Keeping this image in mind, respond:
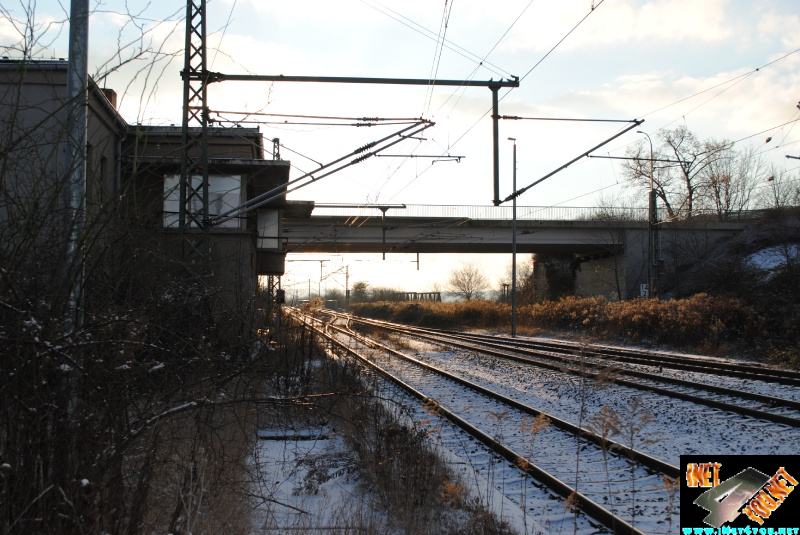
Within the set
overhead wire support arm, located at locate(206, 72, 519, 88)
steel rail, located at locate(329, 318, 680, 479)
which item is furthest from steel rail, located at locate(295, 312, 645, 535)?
overhead wire support arm, located at locate(206, 72, 519, 88)

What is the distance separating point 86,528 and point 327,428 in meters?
6.05

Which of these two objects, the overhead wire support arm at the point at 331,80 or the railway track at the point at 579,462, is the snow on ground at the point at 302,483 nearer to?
the railway track at the point at 579,462

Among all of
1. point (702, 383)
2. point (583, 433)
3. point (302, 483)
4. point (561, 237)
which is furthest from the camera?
point (561, 237)

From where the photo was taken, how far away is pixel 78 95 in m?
4.40

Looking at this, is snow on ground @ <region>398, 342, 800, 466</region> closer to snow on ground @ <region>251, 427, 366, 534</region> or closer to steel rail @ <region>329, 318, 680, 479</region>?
steel rail @ <region>329, 318, 680, 479</region>

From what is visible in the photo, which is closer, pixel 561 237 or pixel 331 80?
pixel 331 80

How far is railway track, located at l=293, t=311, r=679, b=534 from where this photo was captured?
606 cm

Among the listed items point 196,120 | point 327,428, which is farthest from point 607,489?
point 196,120

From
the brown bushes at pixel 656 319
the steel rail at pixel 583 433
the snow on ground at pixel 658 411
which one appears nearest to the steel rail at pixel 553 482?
the steel rail at pixel 583 433

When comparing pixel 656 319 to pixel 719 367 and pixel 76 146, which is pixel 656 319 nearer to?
pixel 719 367

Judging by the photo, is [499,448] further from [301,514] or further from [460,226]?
[460,226]

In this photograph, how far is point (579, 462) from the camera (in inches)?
324

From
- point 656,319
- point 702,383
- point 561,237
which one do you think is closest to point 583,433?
point 702,383

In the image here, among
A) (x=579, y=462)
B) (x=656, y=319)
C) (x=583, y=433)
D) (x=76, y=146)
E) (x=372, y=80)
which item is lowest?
(x=579, y=462)
